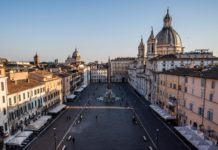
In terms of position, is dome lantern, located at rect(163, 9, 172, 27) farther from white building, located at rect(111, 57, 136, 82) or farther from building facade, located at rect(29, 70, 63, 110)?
building facade, located at rect(29, 70, 63, 110)

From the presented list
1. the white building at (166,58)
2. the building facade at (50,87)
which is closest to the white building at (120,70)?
the white building at (166,58)

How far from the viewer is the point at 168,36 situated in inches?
4444

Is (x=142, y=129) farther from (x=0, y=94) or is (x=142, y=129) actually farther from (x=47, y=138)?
(x=0, y=94)

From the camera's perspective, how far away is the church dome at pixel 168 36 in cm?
11175

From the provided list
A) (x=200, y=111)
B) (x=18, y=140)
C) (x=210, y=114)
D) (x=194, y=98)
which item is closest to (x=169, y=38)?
(x=194, y=98)

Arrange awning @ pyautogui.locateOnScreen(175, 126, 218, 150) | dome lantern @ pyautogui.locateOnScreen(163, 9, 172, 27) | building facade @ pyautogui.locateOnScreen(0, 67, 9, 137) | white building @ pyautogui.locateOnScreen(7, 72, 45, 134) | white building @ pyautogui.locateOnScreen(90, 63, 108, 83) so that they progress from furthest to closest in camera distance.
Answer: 1. white building @ pyautogui.locateOnScreen(90, 63, 108, 83)
2. dome lantern @ pyautogui.locateOnScreen(163, 9, 172, 27)
3. white building @ pyautogui.locateOnScreen(7, 72, 45, 134)
4. building facade @ pyautogui.locateOnScreen(0, 67, 9, 137)
5. awning @ pyautogui.locateOnScreen(175, 126, 218, 150)

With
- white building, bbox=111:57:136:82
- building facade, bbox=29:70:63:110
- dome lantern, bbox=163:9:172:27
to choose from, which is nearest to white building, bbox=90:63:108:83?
white building, bbox=111:57:136:82

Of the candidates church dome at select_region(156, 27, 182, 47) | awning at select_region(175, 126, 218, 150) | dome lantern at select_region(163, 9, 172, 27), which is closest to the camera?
awning at select_region(175, 126, 218, 150)

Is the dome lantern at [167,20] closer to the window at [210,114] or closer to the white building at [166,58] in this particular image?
the white building at [166,58]

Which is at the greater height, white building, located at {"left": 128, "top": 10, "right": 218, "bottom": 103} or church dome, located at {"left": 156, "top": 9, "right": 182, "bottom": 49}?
church dome, located at {"left": 156, "top": 9, "right": 182, "bottom": 49}

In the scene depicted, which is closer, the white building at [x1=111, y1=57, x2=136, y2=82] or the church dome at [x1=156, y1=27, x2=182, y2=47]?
the church dome at [x1=156, y1=27, x2=182, y2=47]

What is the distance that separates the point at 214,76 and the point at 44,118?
118 feet

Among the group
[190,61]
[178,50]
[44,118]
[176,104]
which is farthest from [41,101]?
[178,50]

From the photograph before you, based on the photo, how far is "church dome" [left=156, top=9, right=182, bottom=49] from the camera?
11175cm
